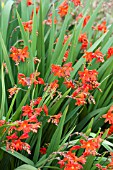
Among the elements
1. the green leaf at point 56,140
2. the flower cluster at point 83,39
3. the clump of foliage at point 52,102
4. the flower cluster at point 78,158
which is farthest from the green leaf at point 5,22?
the flower cluster at point 78,158

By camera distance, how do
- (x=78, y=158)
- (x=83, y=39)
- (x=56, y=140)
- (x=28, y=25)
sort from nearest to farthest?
(x=78, y=158) < (x=56, y=140) < (x=28, y=25) < (x=83, y=39)

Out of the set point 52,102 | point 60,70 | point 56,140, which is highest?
point 60,70

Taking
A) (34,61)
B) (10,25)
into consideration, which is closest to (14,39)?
(10,25)

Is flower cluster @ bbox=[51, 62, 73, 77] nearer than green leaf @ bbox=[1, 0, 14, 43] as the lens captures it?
Yes

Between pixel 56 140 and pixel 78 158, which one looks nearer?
pixel 78 158

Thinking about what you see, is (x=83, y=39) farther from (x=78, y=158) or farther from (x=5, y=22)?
(x=78, y=158)

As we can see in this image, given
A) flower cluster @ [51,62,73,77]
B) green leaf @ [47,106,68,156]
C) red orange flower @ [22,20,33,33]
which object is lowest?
green leaf @ [47,106,68,156]

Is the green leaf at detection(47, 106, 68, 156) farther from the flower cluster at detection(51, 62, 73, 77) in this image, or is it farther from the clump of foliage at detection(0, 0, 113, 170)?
the flower cluster at detection(51, 62, 73, 77)

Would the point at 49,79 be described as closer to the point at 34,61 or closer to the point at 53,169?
the point at 34,61

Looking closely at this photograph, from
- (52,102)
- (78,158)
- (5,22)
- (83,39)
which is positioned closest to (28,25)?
(5,22)

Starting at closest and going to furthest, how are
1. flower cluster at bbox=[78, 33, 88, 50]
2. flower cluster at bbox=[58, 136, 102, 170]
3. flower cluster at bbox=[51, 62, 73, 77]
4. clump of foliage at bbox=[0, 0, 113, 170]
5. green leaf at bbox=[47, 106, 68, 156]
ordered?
flower cluster at bbox=[58, 136, 102, 170] → clump of foliage at bbox=[0, 0, 113, 170] → green leaf at bbox=[47, 106, 68, 156] → flower cluster at bbox=[51, 62, 73, 77] → flower cluster at bbox=[78, 33, 88, 50]

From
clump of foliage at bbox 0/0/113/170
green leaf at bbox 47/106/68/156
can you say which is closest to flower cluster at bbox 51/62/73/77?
clump of foliage at bbox 0/0/113/170
